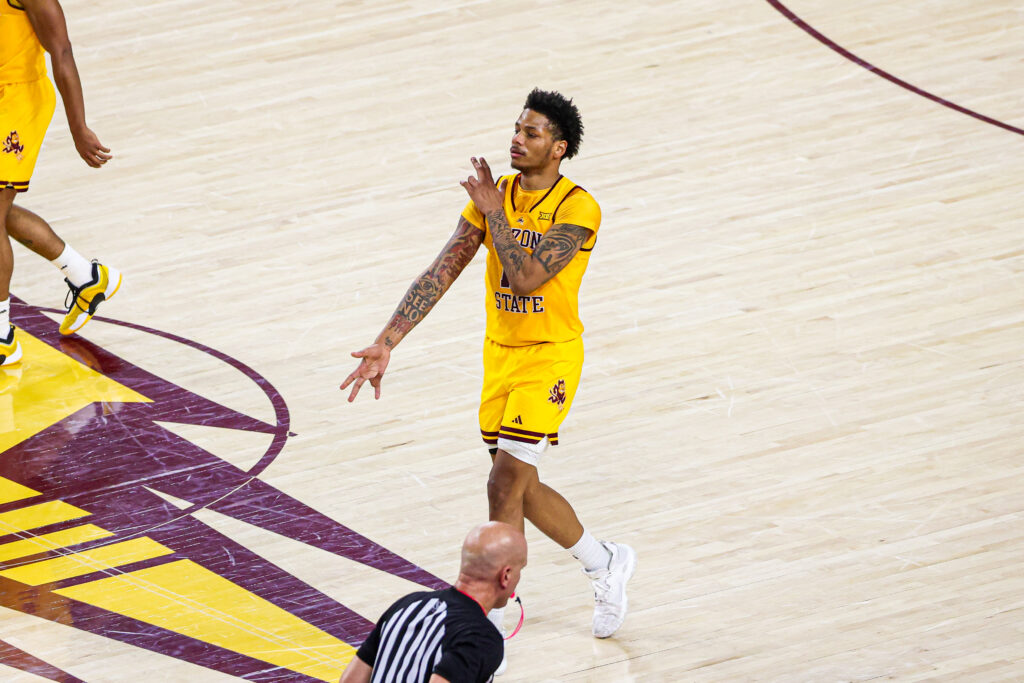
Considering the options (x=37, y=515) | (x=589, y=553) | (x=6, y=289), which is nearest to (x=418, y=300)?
(x=589, y=553)

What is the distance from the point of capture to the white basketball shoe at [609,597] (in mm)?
5430

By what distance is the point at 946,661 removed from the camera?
5.22 m

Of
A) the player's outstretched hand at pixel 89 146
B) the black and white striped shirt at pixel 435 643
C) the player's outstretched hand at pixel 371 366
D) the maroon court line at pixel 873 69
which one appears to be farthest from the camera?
the maroon court line at pixel 873 69

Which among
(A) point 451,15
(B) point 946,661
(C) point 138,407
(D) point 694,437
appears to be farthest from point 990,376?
(A) point 451,15

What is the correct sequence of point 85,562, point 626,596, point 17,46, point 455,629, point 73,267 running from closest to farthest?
1. point 455,629
2. point 626,596
3. point 85,562
4. point 17,46
5. point 73,267

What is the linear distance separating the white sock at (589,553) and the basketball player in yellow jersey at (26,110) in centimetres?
316

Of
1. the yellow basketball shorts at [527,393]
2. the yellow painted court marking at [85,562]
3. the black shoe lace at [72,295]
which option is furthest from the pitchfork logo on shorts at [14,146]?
the yellow basketball shorts at [527,393]

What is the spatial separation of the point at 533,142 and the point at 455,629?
2.12 m

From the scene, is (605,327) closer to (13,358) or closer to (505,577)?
(13,358)

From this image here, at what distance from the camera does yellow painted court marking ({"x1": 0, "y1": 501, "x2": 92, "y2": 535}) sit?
20.4 ft

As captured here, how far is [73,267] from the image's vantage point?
763 centimetres

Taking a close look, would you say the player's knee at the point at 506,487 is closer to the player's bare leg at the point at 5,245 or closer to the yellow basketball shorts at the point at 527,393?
the yellow basketball shorts at the point at 527,393

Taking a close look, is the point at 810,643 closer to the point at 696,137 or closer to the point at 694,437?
the point at 694,437

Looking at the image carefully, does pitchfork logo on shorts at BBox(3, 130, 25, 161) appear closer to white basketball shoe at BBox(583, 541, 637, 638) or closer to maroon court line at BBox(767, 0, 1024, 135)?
white basketball shoe at BBox(583, 541, 637, 638)
